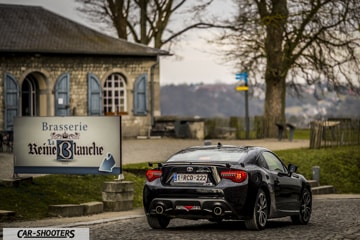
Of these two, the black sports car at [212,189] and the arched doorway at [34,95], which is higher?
the arched doorway at [34,95]

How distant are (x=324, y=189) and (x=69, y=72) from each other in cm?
2002

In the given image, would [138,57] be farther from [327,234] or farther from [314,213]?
[327,234]

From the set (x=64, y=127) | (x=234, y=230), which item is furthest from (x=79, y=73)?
(x=234, y=230)

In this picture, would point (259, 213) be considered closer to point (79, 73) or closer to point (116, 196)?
point (116, 196)

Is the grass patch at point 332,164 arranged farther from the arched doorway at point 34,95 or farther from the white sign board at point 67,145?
the arched doorway at point 34,95

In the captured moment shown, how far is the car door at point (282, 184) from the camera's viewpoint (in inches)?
701

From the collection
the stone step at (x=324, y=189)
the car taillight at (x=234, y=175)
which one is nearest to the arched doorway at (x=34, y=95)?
the stone step at (x=324, y=189)

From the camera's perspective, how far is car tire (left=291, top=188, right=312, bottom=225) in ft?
61.4

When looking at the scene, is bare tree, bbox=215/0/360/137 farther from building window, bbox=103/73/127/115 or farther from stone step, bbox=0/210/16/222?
stone step, bbox=0/210/16/222

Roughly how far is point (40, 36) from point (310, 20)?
11965mm

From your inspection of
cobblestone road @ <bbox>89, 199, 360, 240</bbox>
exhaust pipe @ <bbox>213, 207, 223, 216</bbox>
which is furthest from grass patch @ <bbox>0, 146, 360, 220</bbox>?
exhaust pipe @ <bbox>213, 207, 223, 216</bbox>

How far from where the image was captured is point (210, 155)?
56.3 feet

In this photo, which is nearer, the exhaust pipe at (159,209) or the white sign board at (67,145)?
the exhaust pipe at (159,209)

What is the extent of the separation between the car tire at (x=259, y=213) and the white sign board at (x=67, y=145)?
6191 mm
